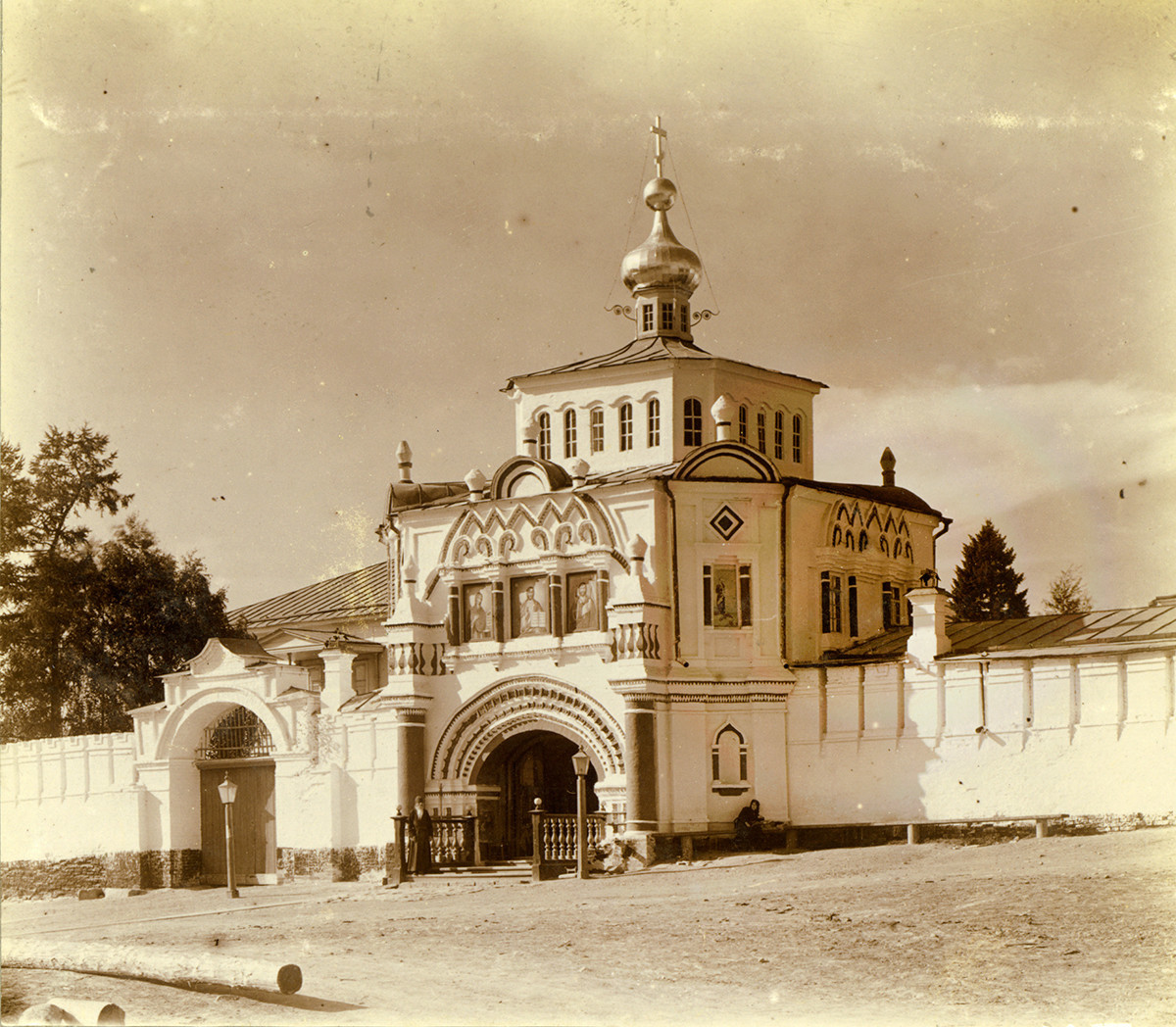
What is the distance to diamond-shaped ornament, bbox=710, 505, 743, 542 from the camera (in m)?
28.8

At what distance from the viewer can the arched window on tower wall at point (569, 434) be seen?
102 feet

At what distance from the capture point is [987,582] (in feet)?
99.6

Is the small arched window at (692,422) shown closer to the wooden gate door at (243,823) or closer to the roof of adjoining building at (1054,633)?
the roof of adjoining building at (1054,633)

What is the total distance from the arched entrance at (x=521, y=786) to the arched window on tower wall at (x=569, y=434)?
4.48 meters

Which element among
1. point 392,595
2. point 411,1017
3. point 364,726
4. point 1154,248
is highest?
point 1154,248

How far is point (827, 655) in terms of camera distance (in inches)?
1145

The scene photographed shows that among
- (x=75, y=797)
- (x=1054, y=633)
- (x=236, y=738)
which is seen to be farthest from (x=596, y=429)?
Answer: (x=75, y=797)

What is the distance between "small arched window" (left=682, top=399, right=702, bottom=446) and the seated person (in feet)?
19.4

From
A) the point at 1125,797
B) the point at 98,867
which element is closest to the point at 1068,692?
the point at 1125,797

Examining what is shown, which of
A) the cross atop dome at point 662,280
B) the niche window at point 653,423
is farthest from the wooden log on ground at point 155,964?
the cross atop dome at point 662,280

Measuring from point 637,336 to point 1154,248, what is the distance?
11.0 m

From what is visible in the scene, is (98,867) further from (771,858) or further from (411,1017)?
(411,1017)

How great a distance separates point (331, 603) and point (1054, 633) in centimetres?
1318

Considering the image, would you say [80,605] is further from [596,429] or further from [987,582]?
[987,582]
